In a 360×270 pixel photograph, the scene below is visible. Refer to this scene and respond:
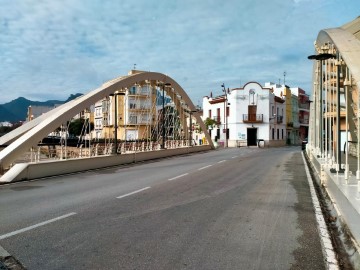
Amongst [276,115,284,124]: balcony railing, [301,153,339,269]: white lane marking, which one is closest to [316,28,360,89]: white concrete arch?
[301,153,339,269]: white lane marking

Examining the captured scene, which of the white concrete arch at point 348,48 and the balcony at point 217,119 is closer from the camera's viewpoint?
the white concrete arch at point 348,48

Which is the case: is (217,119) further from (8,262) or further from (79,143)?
(8,262)

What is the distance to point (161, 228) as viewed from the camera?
6.58 m

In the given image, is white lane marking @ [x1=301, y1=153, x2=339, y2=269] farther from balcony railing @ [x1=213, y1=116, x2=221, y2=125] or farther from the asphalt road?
balcony railing @ [x1=213, y1=116, x2=221, y2=125]

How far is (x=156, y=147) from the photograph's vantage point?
31359 millimetres

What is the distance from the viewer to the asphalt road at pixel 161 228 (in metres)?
4.97

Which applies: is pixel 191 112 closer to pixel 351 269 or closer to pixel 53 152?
pixel 53 152

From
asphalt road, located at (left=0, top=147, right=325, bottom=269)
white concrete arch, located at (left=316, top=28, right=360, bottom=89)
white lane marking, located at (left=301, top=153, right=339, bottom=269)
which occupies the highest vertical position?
white concrete arch, located at (left=316, top=28, right=360, bottom=89)

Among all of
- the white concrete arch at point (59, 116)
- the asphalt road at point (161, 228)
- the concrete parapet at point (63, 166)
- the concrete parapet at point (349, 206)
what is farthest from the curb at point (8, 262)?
the white concrete arch at point (59, 116)

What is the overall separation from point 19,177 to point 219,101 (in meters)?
57.0

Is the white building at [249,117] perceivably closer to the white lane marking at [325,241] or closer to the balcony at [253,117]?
the balcony at [253,117]

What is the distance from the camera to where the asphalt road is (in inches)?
196

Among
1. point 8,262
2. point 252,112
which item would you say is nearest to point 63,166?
point 8,262

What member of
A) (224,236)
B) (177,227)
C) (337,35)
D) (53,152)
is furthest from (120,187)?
(53,152)
